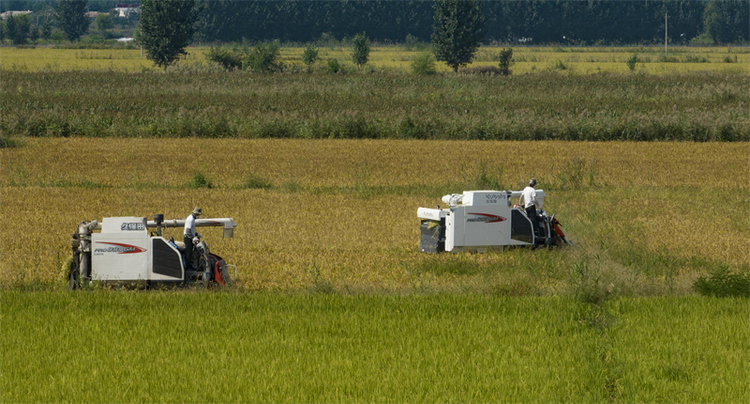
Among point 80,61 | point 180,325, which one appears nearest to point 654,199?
point 180,325

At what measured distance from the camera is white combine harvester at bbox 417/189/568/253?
16734 mm

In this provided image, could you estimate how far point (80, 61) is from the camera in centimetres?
9756

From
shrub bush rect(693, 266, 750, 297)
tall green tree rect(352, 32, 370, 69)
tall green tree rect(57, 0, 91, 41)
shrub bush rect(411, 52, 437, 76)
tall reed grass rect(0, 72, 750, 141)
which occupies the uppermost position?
tall green tree rect(57, 0, 91, 41)

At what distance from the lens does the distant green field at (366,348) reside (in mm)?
9094

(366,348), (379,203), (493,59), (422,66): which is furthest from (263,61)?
(366,348)

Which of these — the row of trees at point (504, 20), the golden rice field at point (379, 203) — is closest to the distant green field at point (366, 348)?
the golden rice field at point (379, 203)

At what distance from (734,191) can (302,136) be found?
72.1 ft

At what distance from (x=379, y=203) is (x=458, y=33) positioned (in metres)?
76.9

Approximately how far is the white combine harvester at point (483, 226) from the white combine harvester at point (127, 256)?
558 cm

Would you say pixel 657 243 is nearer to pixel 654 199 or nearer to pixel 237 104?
pixel 654 199

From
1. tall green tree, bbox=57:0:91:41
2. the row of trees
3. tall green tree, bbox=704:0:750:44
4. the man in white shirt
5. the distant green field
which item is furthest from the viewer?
tall green tree, bbox=57:0:91:41

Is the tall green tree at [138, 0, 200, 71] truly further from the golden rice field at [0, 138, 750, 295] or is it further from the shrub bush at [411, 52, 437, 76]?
the golden rice field at [0, 138, 750, 295]

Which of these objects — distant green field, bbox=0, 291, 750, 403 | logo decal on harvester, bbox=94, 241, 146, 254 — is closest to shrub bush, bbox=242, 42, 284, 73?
logo decal on harvester, bbox=94, 241, 146, 254

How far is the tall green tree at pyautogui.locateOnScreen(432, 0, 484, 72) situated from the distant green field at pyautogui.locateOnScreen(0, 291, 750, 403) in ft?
285
